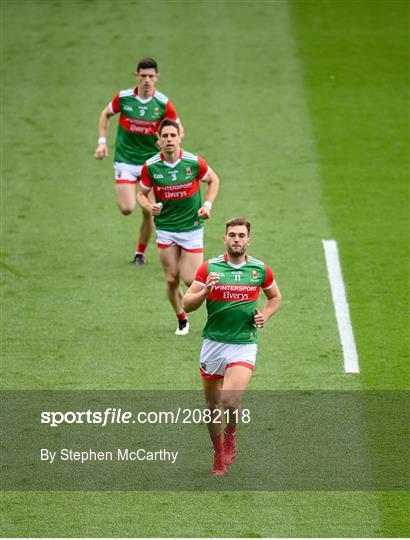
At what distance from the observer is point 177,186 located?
640 inches

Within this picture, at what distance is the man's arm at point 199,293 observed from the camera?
12492 mm

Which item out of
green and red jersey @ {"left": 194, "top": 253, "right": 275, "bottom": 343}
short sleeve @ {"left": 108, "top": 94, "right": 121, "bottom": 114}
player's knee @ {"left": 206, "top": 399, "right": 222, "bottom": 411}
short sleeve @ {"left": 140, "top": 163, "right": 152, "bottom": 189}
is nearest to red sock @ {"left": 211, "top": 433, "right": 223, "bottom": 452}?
player's knee @ {"left": 206, "top": 399, "right": 222, "bottom": 411}

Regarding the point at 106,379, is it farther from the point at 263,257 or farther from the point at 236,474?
the point at 263,257

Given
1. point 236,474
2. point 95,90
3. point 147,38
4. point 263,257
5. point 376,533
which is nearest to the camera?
point 376,533

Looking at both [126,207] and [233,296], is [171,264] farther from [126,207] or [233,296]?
[233,296]

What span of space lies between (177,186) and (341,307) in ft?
10.8

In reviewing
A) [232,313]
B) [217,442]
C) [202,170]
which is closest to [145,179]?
[202,170]

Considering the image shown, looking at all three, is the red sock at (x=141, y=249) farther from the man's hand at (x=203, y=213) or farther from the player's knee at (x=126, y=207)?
the man's hand at (x=203, y=213)

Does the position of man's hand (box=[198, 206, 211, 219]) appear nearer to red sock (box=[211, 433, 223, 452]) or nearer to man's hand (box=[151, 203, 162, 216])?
man's hand (box=[151, 203, 162, 216])

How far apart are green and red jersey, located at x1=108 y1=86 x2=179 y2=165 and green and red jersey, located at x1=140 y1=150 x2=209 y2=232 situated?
98.5 inches

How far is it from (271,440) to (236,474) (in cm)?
98

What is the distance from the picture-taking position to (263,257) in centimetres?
1994

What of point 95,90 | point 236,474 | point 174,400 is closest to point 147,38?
point 95,90

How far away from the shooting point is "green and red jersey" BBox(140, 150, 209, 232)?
53.1 ft
